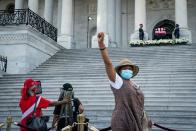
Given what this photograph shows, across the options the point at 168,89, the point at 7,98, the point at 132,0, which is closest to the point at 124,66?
the point at 168,89

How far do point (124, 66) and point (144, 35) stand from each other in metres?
21.3

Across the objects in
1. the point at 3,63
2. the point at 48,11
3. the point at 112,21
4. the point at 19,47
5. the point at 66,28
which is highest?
the point at 48,11

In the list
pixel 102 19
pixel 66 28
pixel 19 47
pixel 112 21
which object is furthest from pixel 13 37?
pixel 112 21

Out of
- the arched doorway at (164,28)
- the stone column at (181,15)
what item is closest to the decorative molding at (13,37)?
the stone column at (181,15)

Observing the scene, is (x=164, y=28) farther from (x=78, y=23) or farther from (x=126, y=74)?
(x=126, y=74)

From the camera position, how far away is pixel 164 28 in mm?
31844

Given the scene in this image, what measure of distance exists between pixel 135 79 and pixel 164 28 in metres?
17.3

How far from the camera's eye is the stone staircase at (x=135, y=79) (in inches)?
467

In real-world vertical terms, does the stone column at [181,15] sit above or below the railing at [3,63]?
above

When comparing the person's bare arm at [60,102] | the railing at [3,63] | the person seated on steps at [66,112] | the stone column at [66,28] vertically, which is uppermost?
the stone column at [66,28]

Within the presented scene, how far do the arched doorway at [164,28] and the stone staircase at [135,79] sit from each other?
9.43 m

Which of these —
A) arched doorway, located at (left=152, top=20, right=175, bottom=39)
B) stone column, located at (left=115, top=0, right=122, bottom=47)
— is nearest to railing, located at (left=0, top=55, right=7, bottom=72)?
stone column, located at (left=115, top=0, right=122, bottom=47)

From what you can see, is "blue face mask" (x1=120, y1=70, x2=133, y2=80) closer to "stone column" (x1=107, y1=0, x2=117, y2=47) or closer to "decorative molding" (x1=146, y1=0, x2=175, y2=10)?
"stone column" (x1=107, y1=0, x2=117, y2=47)

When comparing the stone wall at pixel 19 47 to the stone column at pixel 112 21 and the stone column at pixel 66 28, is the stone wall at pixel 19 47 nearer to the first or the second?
the stone column at pixel 66 28
